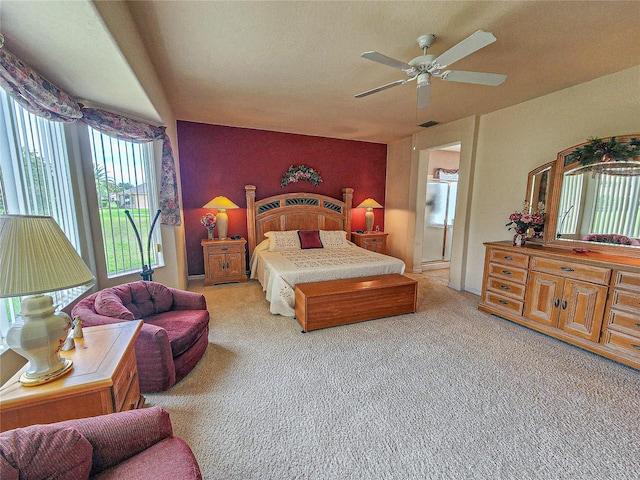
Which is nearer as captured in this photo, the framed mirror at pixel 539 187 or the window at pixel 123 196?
the window at pixel 123 196

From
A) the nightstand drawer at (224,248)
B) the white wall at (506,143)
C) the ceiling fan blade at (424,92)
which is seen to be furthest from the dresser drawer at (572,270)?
the nightstand drawer at (224,248)

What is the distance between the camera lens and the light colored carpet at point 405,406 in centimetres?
149

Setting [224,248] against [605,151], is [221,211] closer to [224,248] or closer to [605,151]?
[224,248]

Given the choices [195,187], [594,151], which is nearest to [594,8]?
[594,151]

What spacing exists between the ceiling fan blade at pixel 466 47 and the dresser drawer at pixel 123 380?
9.01ft

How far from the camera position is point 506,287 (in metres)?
3.23

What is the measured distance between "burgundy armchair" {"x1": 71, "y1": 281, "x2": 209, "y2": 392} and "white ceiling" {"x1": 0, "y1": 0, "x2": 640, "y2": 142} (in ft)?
5.64

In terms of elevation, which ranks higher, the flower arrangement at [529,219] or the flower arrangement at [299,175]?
the flower arrangement at [299,175]

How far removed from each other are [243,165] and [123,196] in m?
2.17

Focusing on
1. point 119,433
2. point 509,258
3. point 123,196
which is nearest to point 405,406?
point 119,433

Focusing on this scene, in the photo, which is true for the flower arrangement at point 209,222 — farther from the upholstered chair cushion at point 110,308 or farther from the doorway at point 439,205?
the doorway at point 439,205

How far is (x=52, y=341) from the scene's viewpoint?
121 cm

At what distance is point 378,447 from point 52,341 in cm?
180

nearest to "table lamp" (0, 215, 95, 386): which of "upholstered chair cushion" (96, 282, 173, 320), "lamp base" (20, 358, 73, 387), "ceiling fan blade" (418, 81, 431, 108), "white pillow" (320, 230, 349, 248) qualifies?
"lamp base" (20, 358, 73, 387)
